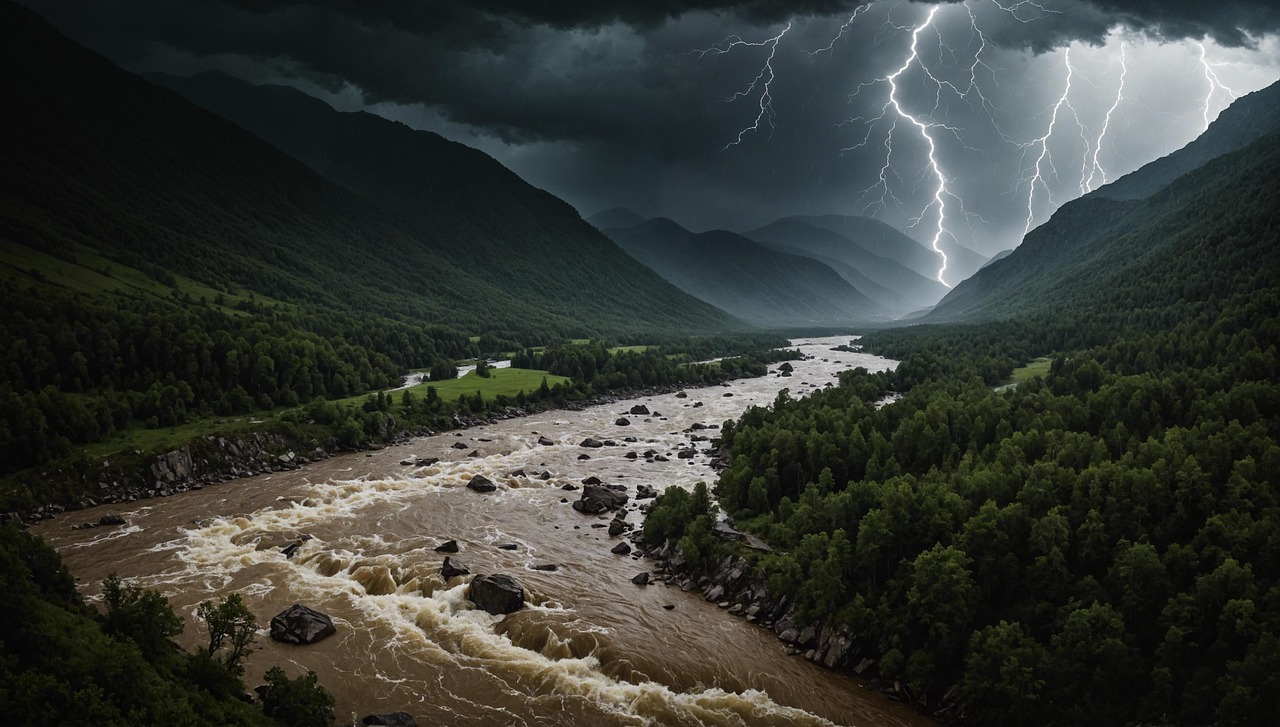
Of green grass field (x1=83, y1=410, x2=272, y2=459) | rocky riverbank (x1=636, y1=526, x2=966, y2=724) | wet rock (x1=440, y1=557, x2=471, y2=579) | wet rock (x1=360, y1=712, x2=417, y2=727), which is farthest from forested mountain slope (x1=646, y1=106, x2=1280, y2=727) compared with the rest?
green grass field (x1=83, y1=410, x2=272, y2=459)

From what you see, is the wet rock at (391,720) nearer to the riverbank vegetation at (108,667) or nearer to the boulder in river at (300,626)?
the riverbank vegetation at (108,667)

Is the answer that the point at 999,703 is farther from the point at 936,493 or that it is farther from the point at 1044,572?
the point at 936,493

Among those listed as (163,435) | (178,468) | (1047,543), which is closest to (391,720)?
(1047,543)

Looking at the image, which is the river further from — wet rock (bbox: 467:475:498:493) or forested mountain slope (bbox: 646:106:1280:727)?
forested mountain slope (bbox: 646:106:1280:727)

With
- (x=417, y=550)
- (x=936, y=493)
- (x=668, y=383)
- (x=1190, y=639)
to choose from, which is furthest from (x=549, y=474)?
(x=668, y=383)

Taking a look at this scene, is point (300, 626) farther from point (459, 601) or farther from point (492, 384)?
point (492, 384)
